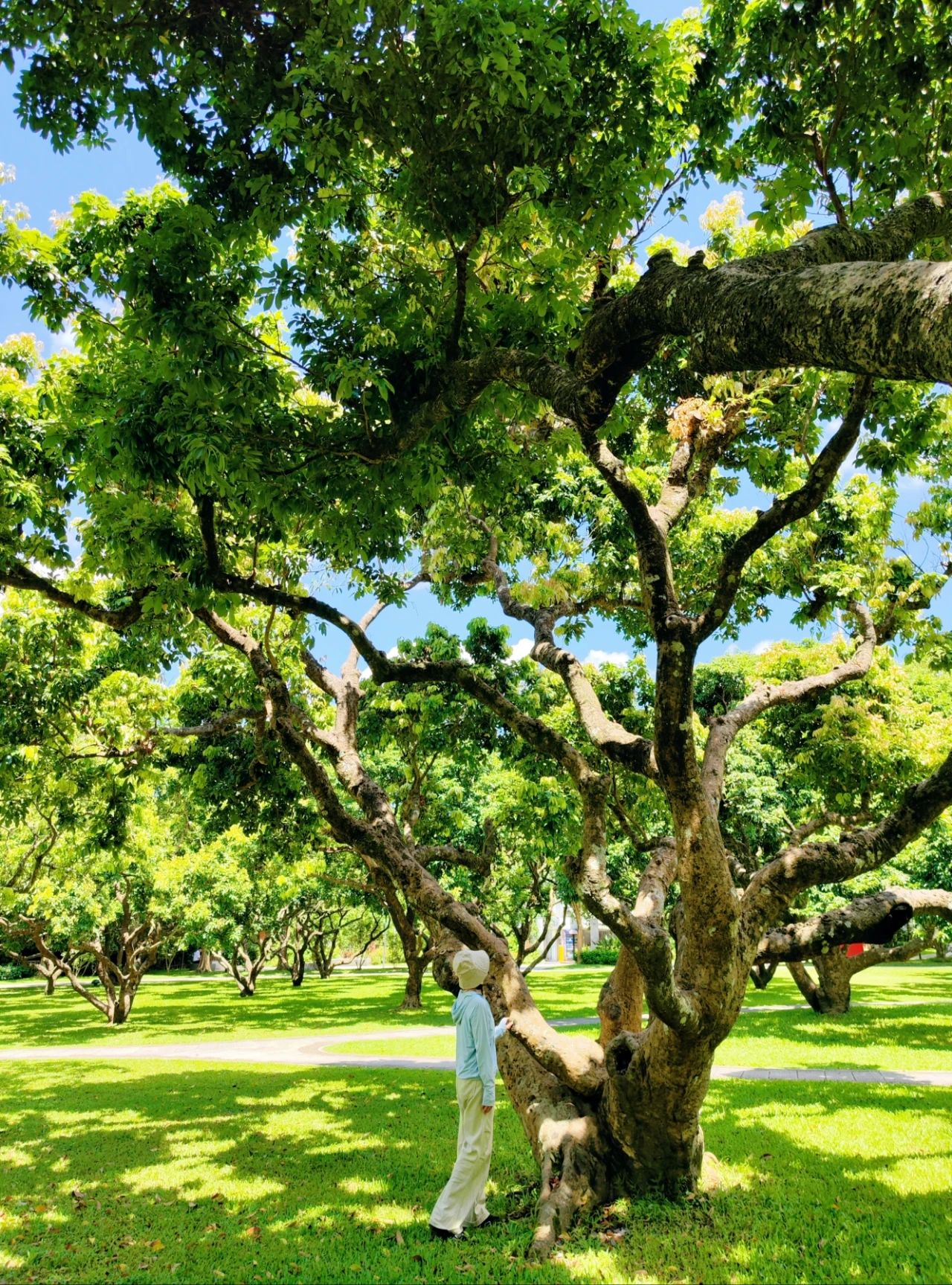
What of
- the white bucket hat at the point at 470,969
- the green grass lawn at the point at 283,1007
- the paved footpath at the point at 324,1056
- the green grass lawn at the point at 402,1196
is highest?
the white bucket hat at the point at 470,969

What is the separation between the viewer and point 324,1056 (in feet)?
48.1

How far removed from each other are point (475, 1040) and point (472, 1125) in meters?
0.54

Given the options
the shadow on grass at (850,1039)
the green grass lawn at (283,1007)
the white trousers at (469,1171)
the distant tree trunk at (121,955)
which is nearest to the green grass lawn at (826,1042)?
the shadow on grass at (850,1039)

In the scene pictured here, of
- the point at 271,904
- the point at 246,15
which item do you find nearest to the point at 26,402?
the point at 246,15

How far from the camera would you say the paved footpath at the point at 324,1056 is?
423 inches

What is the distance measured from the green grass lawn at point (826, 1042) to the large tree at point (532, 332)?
554cm

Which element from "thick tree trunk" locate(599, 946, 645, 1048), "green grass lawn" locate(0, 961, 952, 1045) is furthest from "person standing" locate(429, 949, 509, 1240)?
"green grass lawn" locate(0, 961, 952, 1045)

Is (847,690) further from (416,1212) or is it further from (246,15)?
(246,15)

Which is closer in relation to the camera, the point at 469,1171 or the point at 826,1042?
the point at 469,1171

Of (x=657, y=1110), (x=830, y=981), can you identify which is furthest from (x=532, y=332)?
(x=830, y=981)

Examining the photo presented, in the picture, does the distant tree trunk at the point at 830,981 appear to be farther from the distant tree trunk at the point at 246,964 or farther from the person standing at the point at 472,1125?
the distant tree trunk at the point at 246,964

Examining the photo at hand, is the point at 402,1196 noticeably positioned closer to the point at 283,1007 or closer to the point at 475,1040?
the point at 475,1040

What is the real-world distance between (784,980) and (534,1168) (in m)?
27.3

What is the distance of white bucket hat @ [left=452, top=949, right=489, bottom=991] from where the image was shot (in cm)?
603
